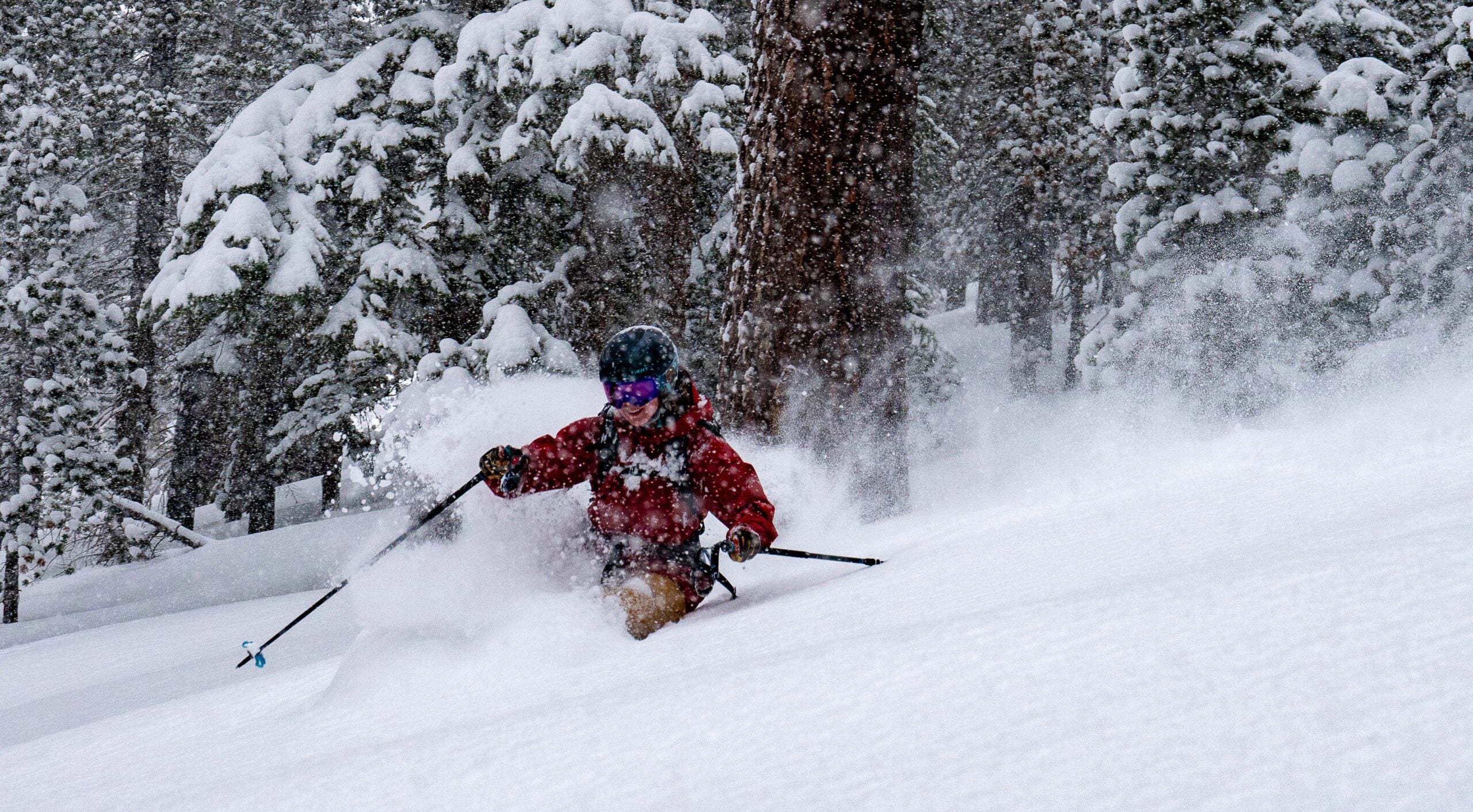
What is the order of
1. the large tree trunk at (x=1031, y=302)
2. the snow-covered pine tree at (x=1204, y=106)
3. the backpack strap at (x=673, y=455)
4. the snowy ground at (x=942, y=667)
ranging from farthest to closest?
the large tree trunk at (x=1031, y=302) < the snow-covered pine tree at (x=1204, y=106) < the backpack strap at (x=673, y=455) < the snowy ground at (x=942, y=667)

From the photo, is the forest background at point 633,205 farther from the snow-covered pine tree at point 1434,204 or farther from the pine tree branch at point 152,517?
the pine tree branch at point 152,517

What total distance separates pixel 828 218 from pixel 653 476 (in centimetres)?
164

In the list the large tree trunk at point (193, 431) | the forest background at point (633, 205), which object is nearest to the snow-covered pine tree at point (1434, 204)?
the forest background at point (633, 205)

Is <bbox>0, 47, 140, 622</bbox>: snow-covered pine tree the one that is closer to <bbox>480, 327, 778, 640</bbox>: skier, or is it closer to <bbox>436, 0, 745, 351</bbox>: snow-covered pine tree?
<bbox>436, 0, 745, 351</bbox>: snow-covered pine tree

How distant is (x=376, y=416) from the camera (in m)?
11.1

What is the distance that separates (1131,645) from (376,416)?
1070 cm

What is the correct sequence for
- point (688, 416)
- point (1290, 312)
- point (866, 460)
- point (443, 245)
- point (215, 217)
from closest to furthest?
point (688, 416), point (866, 460), point (215, 217), point (443, 245), point (1290, 312)

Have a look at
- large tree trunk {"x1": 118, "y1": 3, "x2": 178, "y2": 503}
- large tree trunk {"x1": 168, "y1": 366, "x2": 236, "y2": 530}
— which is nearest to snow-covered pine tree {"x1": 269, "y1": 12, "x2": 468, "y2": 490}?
large tree trunk {"x1": 168, "y1": 366, "x2": 236, "y2": 530}

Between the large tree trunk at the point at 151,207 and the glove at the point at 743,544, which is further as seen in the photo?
the large tree trunk at the point at 151,207

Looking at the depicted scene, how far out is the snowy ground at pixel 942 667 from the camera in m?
1.19

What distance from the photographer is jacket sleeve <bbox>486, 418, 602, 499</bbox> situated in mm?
4492

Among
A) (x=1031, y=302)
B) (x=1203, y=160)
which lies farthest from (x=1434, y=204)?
(x=1031, y=302)

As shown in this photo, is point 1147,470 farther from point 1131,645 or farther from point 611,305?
point 611,305

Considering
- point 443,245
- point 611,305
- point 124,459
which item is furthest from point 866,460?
point 124,459
